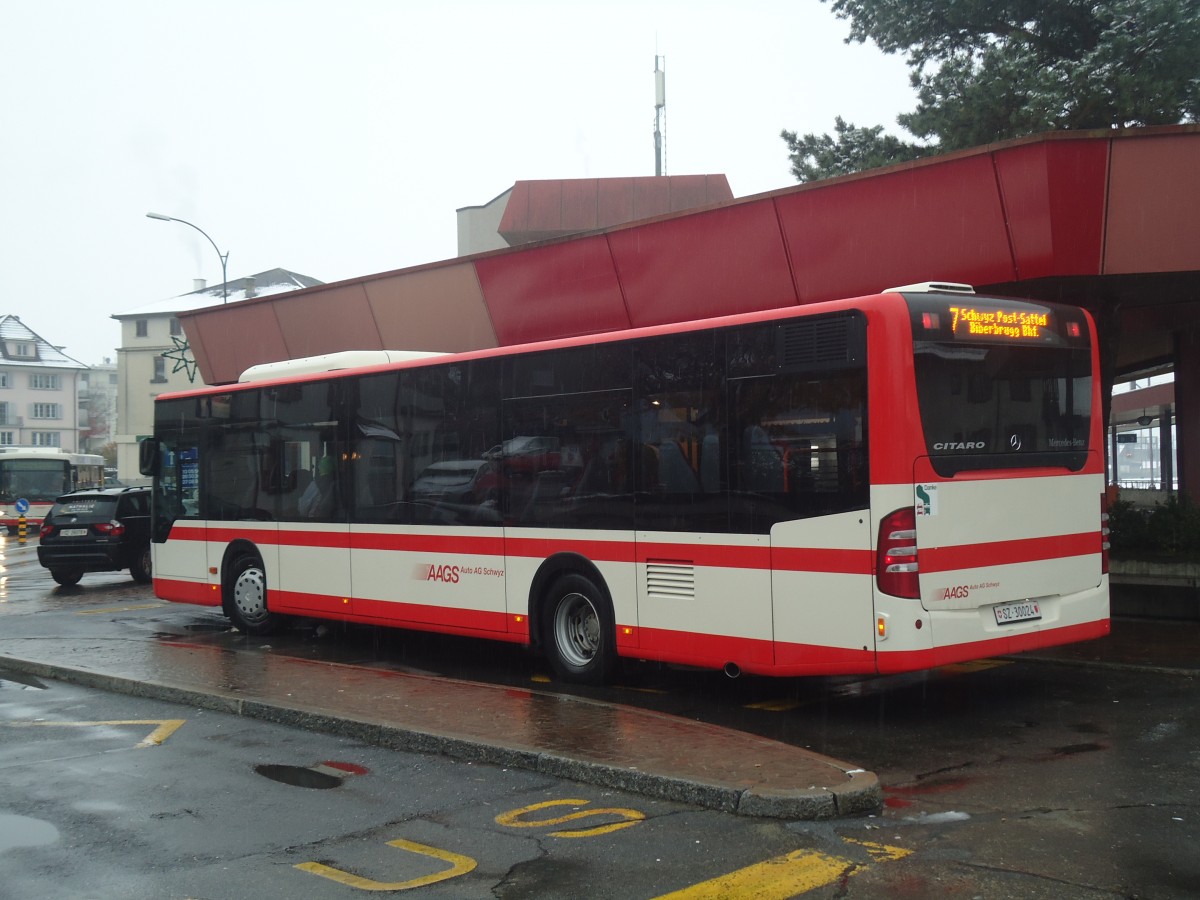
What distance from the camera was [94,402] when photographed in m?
138

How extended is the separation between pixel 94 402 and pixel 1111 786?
5656 inches

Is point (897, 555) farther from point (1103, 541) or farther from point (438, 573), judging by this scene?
point (438, 573)

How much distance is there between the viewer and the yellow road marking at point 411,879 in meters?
5.28

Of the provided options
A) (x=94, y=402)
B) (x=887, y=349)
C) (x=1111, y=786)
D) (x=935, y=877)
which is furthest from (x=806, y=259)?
(x=94, y=402)

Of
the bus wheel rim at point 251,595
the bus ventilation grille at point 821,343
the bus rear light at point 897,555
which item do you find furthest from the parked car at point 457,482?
the bus rear light at point 897,555

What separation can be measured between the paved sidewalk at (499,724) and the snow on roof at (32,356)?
116802 millimetres

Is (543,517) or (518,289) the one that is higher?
(518,289)

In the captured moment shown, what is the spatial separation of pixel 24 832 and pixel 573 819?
8.84ft

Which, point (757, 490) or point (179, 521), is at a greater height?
point (757, 490)

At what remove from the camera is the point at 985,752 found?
768cm

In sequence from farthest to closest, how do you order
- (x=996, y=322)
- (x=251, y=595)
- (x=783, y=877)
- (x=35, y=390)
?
(x=35, y=390)
(x=251, y=595)
(x=996, y=322)
(x=783, y=877)

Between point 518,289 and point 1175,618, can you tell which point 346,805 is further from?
point 518,289

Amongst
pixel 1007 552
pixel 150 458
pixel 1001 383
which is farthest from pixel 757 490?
pixel 150 458

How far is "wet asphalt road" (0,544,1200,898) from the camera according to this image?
17.3ft
